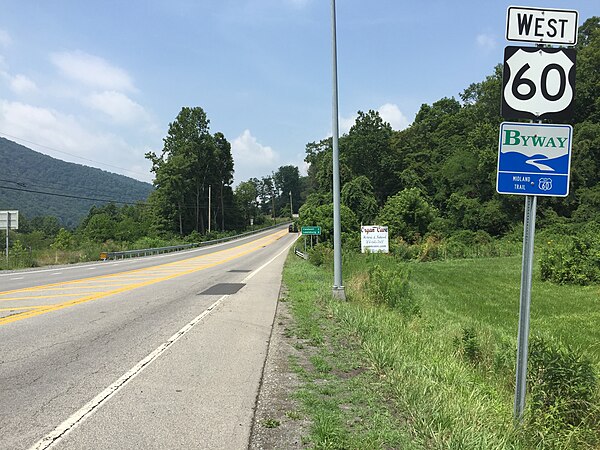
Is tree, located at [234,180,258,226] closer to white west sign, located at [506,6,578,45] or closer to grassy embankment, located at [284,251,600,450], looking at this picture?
grassy embankment, located at [284,251,600,450]

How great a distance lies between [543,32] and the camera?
4207mm

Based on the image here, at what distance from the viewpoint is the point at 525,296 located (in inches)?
159

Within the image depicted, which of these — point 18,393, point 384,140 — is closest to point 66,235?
point 384,140

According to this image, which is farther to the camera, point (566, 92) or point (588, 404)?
point (588, 404)

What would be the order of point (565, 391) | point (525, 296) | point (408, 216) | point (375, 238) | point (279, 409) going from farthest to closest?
point (408, 216) → point (375, 238) → point (279, 409) → point (565, 391) → point (525, 296)

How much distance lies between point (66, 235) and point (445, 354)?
8832cm

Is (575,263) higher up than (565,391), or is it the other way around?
(565,391)

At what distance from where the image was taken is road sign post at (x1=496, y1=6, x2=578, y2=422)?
4.09 metres

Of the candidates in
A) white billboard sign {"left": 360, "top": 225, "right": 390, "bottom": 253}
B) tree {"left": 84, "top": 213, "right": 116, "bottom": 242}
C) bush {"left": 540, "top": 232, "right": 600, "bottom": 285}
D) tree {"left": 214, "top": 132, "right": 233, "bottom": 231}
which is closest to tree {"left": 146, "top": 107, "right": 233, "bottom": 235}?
tree {"left": 214, "top": 132, "right": 233, "bottom": 231}

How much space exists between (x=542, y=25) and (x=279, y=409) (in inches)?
182

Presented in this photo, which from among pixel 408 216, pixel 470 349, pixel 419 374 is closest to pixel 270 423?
pixel 419 374

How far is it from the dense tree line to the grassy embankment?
33.3 meters

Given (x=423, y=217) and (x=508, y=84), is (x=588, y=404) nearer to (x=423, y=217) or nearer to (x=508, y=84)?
(x=508, y=84)

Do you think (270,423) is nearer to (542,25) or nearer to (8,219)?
(542,25)
